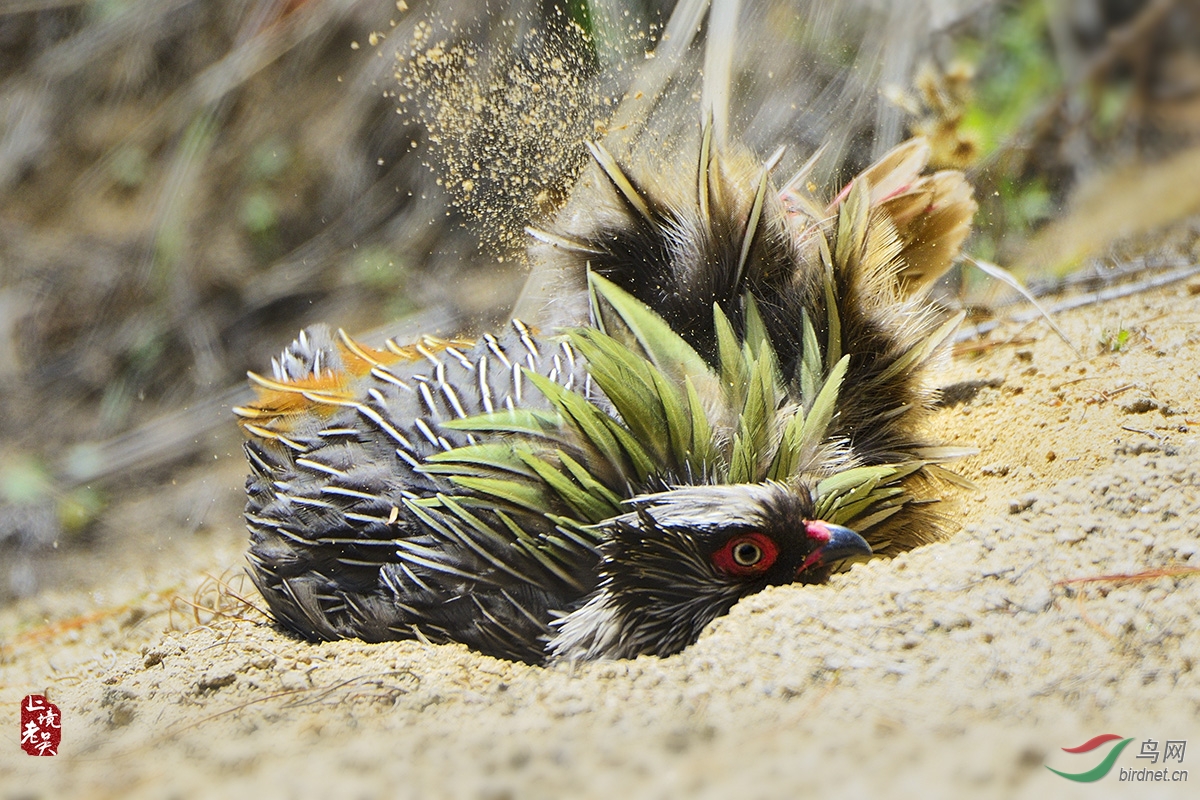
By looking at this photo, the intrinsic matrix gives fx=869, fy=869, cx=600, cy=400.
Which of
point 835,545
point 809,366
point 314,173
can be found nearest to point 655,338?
point 809,366

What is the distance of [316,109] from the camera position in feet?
9.84

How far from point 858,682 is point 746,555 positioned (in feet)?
1.19

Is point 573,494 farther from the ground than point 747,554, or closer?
farther from the ground

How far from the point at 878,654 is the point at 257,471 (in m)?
1.43

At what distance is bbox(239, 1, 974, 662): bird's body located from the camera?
61.5 inches

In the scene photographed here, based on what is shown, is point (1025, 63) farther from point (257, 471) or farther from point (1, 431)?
point (1, 431)

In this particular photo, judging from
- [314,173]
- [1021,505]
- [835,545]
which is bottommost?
[1021,505]

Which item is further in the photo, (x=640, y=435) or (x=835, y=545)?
(x=640, y=435)

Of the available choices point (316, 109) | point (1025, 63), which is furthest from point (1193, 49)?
point (316, 109)

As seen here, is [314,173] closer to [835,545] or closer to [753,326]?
[753,326]

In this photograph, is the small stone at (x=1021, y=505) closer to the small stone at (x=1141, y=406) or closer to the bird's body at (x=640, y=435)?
the bird's body at (x=640, y=435)

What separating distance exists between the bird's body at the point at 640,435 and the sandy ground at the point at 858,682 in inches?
4.4

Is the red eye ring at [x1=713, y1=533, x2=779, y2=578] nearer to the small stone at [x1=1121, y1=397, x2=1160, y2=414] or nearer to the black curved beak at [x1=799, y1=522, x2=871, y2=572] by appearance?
the black curved beak at [x1=799, y1=522, x2=871, y2=572]

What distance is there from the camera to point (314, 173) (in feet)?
10.1
